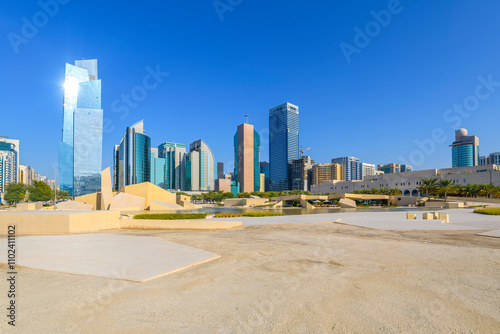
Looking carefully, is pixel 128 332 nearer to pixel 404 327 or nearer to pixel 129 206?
A: pixel 404 327

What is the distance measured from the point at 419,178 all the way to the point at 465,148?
347ft

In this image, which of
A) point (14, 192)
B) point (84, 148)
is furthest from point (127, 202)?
point (84, 148)

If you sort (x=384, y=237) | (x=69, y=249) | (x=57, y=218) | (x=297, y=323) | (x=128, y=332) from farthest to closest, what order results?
1. (x=57, y=218)
2. (x=384, y=237)
3. (x=69, y=249)
4. (x=297, y=323)
5. (x=128, y=332)

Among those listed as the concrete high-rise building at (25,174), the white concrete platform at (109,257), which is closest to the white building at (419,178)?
the white concrete platform at (109,257)

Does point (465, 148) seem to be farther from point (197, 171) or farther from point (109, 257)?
point (109, 257)

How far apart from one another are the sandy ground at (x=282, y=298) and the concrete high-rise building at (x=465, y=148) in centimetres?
20239

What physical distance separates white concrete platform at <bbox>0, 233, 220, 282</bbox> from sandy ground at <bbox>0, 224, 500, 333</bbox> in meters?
0.41

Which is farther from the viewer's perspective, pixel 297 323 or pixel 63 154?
pixel 63 154

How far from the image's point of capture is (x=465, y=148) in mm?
166875

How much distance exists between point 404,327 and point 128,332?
4.76 metres

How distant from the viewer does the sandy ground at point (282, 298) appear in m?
4.59

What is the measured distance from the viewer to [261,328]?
4.50 m

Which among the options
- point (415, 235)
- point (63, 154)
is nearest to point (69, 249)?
point (415, 235)

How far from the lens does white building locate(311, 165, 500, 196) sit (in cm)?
8055
